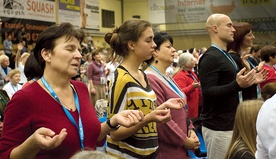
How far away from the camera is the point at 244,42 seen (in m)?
4.34

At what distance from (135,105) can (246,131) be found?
27.9 inches

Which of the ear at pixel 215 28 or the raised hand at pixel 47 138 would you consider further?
the ear at pixel 215 28

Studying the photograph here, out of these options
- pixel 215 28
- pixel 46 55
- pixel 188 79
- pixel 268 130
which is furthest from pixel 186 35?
pixel 268 130

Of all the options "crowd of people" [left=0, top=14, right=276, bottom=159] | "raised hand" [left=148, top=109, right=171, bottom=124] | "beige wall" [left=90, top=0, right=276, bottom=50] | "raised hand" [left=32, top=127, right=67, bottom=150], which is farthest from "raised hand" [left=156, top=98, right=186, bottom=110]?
"beige wall" [left=90, top=0, right=276, bottom=50]

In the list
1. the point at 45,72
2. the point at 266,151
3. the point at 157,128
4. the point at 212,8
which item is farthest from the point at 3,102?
the point at 212,8

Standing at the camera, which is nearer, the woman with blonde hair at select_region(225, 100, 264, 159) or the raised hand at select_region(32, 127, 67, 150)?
the raised hand at select_region(32, 127, 67, 150)

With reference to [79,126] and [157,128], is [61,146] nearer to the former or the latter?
[79,126]

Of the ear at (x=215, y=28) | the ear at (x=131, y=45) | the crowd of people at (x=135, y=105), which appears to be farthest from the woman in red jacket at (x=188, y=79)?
the ear at (x=131, y=45)

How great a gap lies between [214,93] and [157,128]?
0.68 metres

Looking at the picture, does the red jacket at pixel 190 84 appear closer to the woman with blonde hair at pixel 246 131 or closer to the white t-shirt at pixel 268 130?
the woman with blonde hair at pixel 246 131

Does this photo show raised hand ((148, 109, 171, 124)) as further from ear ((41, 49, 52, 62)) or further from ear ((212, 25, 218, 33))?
ear ((212, 25, 218, 33))

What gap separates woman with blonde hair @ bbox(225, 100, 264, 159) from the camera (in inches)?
113

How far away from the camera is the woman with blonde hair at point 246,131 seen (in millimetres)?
2883

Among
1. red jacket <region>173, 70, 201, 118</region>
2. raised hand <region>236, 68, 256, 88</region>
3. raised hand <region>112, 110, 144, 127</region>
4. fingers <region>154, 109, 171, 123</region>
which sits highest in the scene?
raised hand <region>236, 68, 256, 88</region>
